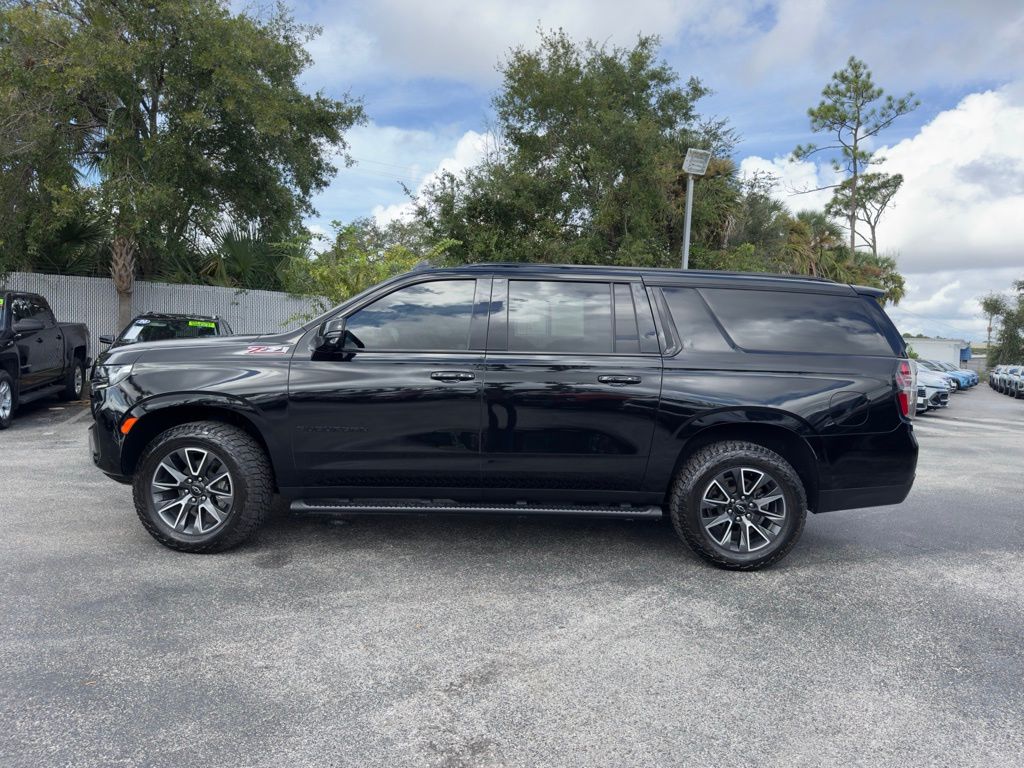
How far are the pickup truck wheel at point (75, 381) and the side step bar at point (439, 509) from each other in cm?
958

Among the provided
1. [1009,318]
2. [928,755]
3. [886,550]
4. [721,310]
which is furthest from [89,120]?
[1009,318]

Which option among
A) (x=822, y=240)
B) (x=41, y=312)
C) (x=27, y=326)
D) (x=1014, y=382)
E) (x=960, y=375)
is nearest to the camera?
(x=27, y=326)

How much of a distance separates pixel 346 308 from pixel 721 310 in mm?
2427

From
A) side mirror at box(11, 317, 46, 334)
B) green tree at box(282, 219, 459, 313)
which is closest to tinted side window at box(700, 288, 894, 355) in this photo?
green tree at box(282, 219, 459, 313)

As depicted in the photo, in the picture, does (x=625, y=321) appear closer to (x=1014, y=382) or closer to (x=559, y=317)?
(x=559, y=317)

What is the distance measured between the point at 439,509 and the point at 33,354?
28.9 ft

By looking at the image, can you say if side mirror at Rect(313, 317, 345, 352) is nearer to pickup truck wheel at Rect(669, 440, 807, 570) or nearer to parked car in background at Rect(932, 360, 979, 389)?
pickup truck wheel at Rect(669, 440, 807, 570)

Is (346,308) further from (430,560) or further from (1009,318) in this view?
(1009,318)

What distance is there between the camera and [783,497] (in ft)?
14.9

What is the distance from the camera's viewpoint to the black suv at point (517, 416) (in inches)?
179

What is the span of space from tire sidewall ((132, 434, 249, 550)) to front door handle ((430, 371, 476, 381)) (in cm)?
131

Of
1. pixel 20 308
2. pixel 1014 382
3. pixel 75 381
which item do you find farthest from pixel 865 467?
pixel 1014 382

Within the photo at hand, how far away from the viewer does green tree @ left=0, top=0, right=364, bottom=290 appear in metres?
13.0

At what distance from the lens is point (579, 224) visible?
21.7 metres
